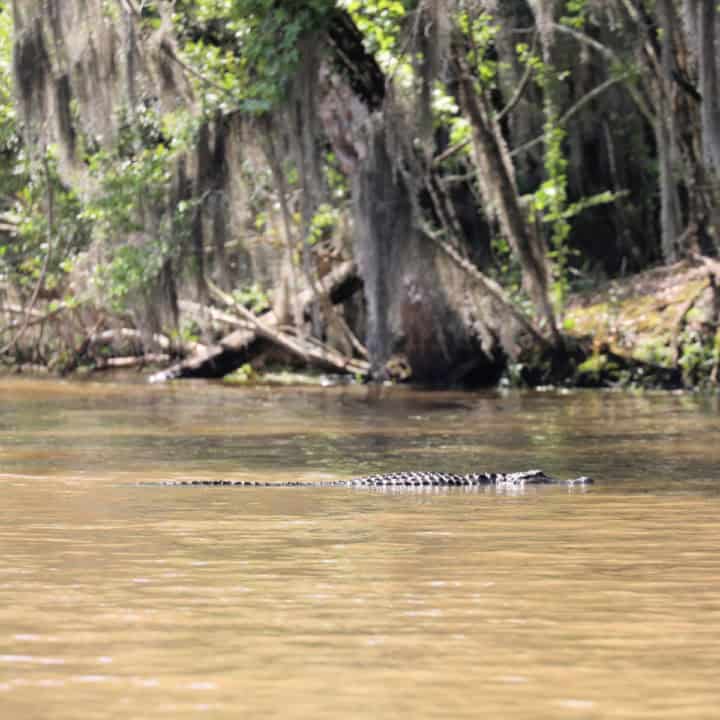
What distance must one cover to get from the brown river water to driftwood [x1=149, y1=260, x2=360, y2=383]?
13.1 meters

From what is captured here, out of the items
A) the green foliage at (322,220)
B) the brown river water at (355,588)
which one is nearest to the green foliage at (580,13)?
the green foliage at (322,220)

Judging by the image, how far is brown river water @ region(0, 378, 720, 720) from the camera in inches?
215

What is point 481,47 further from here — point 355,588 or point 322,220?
point 355,588

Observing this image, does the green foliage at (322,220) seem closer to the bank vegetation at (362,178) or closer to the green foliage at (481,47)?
the bank vegetation at (362,178)

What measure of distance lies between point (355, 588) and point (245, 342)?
71.2ft

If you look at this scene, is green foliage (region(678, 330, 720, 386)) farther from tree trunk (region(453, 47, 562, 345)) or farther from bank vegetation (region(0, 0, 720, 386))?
tree trunk (region(453, 47, 562, 345))

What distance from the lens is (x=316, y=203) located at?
22984 millimetres

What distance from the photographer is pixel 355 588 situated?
7305 mm

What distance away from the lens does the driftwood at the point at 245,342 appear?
2800cm

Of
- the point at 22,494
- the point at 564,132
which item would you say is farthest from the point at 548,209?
the point at 22,494

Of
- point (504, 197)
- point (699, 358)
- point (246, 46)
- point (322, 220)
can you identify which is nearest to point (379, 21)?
point (246, 46)

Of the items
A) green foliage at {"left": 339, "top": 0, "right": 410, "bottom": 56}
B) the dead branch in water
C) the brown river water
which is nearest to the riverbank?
the dead branch in water

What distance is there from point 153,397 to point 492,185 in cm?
519

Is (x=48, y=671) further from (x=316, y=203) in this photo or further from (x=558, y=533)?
(x=316, y=203)
